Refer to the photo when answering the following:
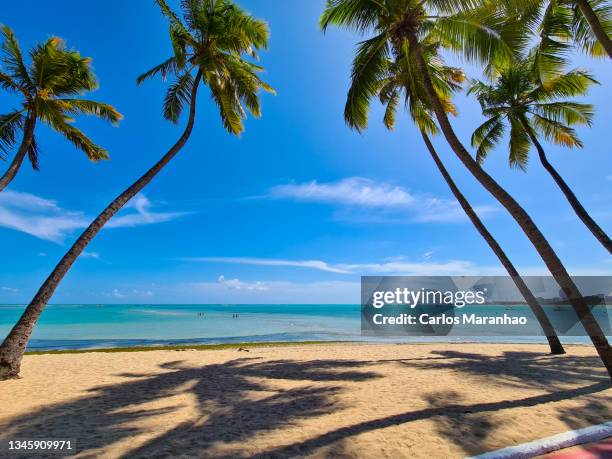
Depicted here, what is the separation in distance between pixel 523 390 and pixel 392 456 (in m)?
4.86

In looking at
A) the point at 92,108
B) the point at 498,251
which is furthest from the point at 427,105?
the point at 92,108

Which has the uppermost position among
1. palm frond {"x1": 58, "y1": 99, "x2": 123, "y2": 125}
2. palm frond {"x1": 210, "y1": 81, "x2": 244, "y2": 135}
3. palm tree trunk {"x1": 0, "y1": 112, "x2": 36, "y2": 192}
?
palm frond {"x1": 210, "y1": 81, "x2": 244, "y2": 135}

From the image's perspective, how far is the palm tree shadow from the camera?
15.6ft

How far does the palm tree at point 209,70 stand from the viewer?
9.64 metres

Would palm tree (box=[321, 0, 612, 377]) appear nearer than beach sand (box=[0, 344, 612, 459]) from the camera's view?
No

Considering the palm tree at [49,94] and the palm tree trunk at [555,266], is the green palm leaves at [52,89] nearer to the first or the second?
the palm tree at [49,94]

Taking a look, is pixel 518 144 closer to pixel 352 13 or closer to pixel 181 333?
pixel 352 13

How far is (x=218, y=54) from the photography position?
1204 cm

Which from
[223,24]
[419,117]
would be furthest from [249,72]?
[419,117]

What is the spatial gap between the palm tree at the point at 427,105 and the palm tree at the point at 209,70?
4.32 metres

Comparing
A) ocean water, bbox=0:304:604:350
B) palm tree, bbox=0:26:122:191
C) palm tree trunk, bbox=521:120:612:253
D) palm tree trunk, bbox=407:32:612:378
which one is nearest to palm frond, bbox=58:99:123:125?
palm tree, bbox=0:26:122:191

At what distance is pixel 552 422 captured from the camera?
5.16 meters

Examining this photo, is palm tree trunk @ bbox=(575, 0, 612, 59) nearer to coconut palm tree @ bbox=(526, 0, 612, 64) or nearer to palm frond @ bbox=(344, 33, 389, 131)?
coconut palm tree @ bbox=(526, 0, 612, 64)

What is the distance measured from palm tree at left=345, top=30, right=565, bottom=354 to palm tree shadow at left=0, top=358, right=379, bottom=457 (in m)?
6.76
